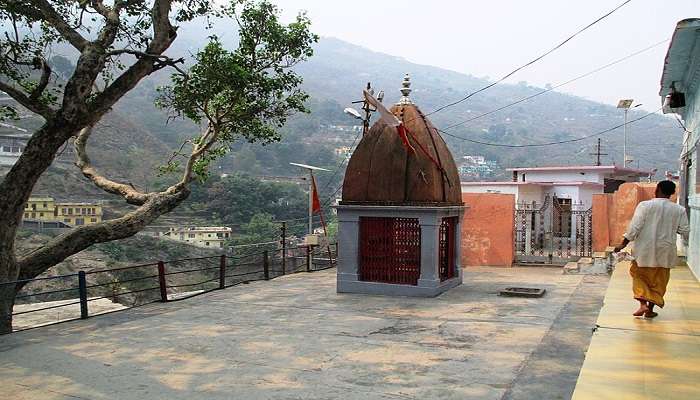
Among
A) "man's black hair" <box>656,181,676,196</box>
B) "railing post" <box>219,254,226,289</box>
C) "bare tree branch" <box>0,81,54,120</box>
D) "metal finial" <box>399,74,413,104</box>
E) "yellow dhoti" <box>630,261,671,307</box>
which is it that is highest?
"metal finial" <box>399,74,413,104</box>

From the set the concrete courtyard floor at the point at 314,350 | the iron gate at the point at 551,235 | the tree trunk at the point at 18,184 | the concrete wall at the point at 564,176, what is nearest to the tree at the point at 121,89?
the tree trunk at the point at 18,184

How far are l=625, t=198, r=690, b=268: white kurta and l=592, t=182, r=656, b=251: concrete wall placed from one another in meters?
14.0

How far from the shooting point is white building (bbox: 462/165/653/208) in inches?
1166

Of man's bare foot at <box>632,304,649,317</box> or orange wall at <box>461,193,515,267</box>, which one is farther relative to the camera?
A: orange wall at <box>461,193,515,267</box>

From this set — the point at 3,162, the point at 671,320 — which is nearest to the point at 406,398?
the point at 671,320

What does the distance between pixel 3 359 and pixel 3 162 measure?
66.3m

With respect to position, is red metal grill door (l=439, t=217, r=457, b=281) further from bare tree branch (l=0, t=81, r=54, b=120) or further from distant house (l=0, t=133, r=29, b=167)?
distant house (l=0, t=133, r=29, b=167)

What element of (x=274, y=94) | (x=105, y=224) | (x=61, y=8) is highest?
(x=61, y=8)

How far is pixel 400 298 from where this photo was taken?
1270 cm

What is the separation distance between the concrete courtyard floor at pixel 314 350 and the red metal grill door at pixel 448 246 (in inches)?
54.0

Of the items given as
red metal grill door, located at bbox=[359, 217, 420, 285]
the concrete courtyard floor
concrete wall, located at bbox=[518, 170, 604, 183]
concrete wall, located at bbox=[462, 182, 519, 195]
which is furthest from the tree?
concrete wall, located at bbox=[518, 170, 604, 183]

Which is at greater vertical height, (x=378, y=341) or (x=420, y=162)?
(x=420, y=162)

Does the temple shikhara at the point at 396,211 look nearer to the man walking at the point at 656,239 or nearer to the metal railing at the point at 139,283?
the metal railing at the point at 139,283

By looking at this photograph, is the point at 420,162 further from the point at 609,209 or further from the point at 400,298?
the point at 609,209
